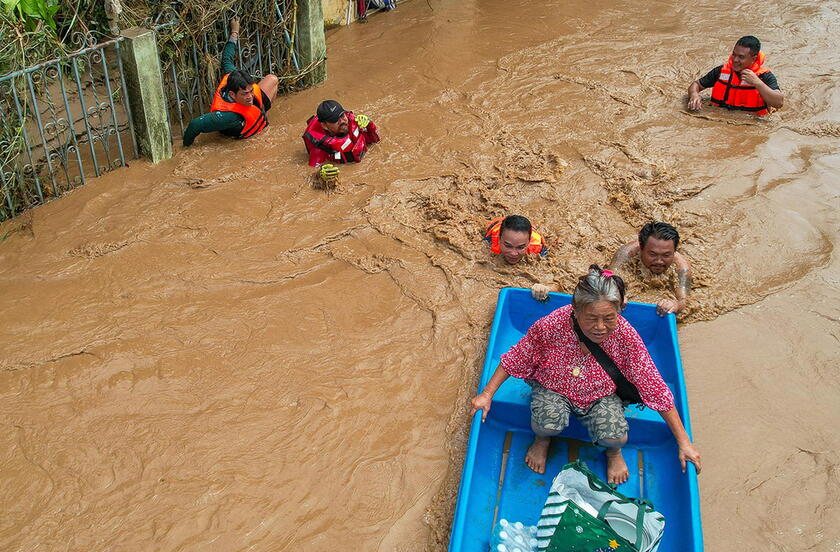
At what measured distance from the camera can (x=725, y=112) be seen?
7.35 meters

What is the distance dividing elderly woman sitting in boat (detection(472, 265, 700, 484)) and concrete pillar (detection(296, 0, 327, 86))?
4.93m

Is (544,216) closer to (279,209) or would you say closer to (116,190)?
(279,209)

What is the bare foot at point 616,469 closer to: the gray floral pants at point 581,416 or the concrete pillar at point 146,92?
the gray floral pants at point 581,416

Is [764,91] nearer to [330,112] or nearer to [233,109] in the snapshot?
[330,112]

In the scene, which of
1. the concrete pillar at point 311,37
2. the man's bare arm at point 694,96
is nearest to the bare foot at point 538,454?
the man's bare arm at point 694,96

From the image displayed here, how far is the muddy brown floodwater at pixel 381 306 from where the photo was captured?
12.5 ft

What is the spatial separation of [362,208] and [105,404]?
96.9 inches

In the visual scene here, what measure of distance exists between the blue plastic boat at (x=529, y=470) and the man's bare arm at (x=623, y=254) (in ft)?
2.43

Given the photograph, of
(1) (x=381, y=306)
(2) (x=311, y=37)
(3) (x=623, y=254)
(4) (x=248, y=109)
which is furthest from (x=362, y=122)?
(3) (x=623, y=254)

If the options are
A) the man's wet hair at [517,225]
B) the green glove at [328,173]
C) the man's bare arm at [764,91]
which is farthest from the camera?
the man's bare arm at [764,91]

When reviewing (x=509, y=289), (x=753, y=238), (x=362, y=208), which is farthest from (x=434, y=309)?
(x=753, y=238)

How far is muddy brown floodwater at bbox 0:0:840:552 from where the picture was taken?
150 inches

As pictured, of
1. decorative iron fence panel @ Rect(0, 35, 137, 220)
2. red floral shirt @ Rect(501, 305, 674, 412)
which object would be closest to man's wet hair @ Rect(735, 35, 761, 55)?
red floral shirt @ Rect(501, 305, 674, 412)

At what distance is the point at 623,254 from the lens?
5191 millimetres
